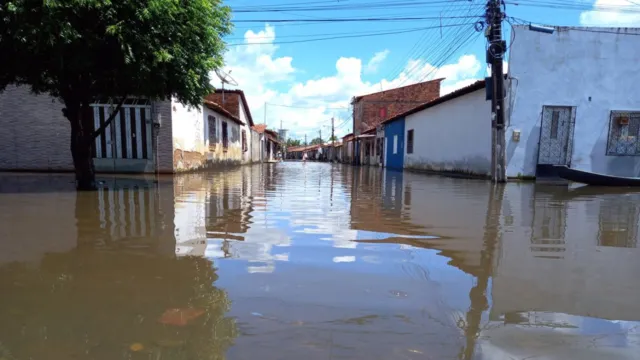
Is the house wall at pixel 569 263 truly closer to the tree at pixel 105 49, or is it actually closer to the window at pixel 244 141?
the tree at pixel 105 49

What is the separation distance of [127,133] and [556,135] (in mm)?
14306

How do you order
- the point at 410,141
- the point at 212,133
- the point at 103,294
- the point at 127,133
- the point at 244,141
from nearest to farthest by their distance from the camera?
the point at 103,294
the point at 127,133
the point at 212,133
the point at 410,141
the point at 244,141

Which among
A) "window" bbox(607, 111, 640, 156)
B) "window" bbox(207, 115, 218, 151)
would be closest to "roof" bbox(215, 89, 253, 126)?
"window" bbox(207, 115, 218, 151)

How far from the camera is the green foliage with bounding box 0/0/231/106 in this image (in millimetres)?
6219

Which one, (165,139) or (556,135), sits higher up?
(556,135)

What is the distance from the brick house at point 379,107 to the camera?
33875mm

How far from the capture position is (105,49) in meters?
7.26

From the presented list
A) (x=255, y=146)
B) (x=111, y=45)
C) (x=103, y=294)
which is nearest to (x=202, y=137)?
(x=111, y=45)

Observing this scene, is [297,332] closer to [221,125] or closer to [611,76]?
[611,76]

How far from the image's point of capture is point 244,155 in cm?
2805

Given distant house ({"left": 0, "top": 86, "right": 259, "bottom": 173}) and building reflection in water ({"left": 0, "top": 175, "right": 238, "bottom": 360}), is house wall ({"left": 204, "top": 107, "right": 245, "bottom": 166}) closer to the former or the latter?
distant house ({"left": 0, "top": 86, "right": 259, "bottom": 173})

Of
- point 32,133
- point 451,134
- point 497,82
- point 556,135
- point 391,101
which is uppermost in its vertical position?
point 391,101

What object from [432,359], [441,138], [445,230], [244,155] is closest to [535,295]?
[432,359]

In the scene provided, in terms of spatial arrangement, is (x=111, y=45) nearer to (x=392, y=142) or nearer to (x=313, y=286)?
(x=313, y=286)
